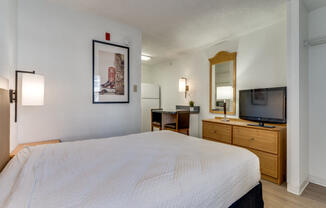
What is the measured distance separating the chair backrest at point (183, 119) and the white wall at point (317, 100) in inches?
86.6

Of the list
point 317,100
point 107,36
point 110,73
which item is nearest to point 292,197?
point 317,100

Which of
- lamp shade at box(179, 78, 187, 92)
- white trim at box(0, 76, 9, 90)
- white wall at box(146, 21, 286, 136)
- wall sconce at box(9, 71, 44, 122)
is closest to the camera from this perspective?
white trim at box(0, 76, 9, 90)

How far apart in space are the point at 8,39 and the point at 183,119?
315 cm

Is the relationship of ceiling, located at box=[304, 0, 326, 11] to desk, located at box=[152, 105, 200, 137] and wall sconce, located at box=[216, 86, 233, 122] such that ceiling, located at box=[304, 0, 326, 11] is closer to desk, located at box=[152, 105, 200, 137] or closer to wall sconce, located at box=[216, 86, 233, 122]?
wall sconce, located at box=[216, 86, 233, 122]

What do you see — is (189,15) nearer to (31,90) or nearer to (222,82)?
(222,82)

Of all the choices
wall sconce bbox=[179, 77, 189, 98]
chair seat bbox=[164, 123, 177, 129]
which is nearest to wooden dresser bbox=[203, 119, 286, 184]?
chair seat bbox=[164, 123, 177, 129]

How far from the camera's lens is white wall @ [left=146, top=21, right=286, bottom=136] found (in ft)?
8.41

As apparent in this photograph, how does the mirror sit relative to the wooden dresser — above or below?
above

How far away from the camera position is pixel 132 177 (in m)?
0.88

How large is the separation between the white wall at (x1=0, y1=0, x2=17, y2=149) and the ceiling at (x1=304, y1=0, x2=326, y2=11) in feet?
11.3

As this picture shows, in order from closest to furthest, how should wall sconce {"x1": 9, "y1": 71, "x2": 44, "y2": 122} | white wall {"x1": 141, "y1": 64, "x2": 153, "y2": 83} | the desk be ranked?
wall sconce {"x1": 9, "y1": 71, "x2": 44, "y2": 122} → the desk → white wall {"x1": 141, "y1": 64, "x2": 153, "y2": 83}

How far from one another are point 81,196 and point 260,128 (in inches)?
95.4

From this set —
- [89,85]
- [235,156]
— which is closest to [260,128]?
[235,156]

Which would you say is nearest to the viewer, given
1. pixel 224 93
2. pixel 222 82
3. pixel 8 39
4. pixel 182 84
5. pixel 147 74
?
pixel 8 39
